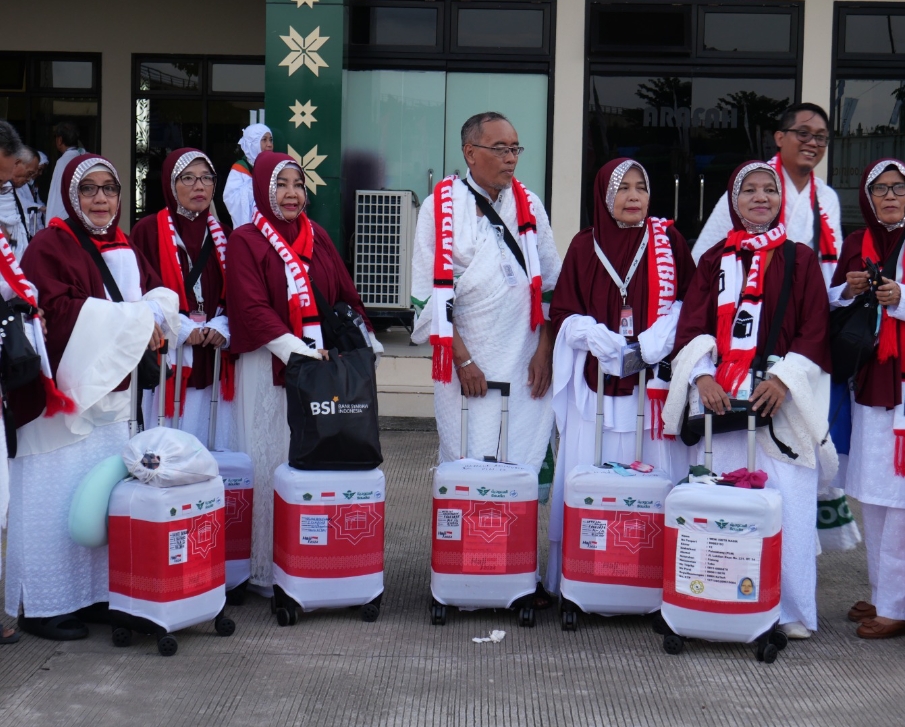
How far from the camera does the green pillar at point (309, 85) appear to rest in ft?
28.3

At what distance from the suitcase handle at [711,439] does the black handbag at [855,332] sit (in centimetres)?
43

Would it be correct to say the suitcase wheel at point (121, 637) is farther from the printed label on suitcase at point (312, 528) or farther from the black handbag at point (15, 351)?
the black handbag at point (15, 351)

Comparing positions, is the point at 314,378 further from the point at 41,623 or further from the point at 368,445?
the point at 41,623

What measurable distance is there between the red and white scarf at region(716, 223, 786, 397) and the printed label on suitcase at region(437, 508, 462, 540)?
3.81 feet

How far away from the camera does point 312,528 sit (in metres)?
4.50

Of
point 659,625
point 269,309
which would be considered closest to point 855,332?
point 659,625

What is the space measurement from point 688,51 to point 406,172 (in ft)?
8.00

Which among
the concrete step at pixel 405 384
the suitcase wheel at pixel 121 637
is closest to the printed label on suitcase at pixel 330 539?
the suitcase wheel at pixel 121 637

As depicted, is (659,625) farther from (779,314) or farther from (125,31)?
(125,31)

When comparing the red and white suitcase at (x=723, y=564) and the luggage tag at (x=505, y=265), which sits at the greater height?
the luggage tag at (x=505, y=265)

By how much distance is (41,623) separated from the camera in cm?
437

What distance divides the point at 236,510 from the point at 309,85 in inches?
185

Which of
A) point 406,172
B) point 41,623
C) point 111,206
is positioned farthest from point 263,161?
point 406,172

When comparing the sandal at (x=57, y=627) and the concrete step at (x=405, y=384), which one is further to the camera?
the concrete step at (x=405, y=384)
